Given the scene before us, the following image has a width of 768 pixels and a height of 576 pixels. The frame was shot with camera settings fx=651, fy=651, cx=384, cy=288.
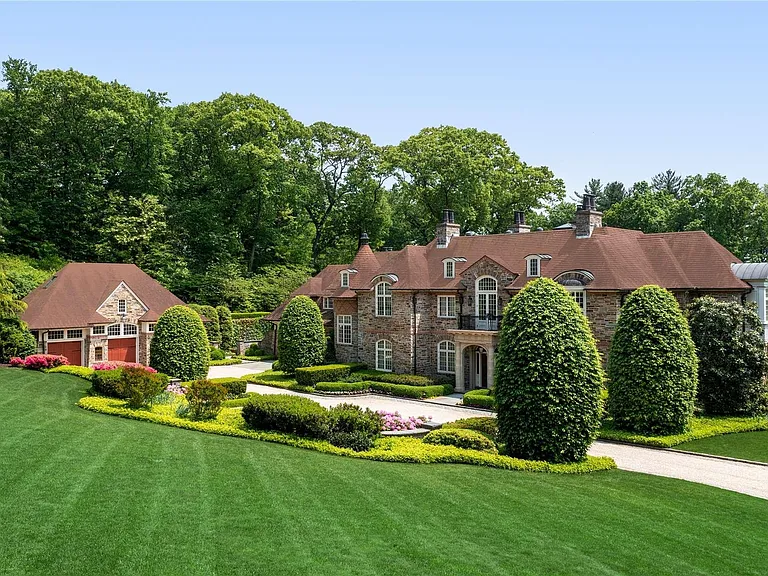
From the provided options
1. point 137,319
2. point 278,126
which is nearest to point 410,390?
point 137,319

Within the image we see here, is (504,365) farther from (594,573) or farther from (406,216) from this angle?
(406,216)

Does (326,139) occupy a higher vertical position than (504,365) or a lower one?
higher

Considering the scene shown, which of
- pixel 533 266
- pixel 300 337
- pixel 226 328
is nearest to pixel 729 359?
pixel 533 266

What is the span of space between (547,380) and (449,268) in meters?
17.0

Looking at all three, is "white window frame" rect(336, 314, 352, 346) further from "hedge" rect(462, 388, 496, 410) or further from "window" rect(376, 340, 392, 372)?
"hedge" rect(462, 388, 496, 410)

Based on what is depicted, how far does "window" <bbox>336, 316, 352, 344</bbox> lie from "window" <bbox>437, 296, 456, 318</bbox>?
674 centimetres

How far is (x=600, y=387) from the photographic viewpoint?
17578 millimetres

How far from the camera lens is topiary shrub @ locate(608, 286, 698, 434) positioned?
21438mm

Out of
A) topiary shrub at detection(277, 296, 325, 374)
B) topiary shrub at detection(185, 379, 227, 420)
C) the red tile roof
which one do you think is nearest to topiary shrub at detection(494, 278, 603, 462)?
topiary shrub at detection(185, 379, 227, 420)

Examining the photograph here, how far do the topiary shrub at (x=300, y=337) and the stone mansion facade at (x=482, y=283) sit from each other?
8.90ft

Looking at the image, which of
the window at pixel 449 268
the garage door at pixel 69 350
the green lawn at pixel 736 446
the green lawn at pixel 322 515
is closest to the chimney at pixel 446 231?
the window at pixel 449 268

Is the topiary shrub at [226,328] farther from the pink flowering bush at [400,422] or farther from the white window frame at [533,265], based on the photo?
the pink flowering bush at [400,422]

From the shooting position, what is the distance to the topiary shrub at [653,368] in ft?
70.3

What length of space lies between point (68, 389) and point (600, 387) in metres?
19.1
